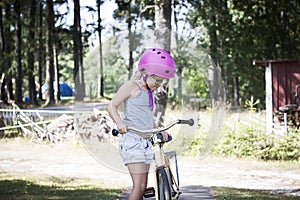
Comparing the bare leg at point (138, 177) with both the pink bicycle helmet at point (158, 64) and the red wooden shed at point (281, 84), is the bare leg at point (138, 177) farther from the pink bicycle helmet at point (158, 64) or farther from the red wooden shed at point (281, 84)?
the red wooden shed at point (281, 84)

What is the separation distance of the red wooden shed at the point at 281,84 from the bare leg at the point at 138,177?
11.6 m

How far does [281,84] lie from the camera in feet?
52.6

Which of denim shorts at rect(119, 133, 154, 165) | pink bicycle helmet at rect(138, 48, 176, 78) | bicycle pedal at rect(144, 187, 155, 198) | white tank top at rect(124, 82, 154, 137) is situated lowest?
bicycle pedal at rect(144, 187, 155, 198)

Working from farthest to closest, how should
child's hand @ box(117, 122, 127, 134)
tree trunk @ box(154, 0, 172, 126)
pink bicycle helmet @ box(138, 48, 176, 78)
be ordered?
1. tree trunk @ box(154, 0, 172, 126)
2. pink bicycle helmet @ box(138, 48, 176, 78)
3. child's hand @ box(117, 122, 127, 134)

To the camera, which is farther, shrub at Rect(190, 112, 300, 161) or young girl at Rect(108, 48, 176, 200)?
shrub at Rect(190, 112, 300, 161)

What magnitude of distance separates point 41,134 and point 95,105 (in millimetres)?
1711

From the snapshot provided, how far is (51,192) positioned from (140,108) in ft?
12.8

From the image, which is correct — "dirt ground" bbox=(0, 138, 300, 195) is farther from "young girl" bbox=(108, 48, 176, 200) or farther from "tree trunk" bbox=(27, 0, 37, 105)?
"tree trunk" bbox=(27, 0, 37, 105)

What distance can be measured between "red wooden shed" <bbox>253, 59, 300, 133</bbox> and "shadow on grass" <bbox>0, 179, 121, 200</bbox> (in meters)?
8.60

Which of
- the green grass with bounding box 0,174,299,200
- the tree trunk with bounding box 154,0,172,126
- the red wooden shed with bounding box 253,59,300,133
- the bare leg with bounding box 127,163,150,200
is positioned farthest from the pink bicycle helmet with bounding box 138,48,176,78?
the red wooden shed with bounding box 253,59,300,133

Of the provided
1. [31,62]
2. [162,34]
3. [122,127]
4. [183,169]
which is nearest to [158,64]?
[122,127]

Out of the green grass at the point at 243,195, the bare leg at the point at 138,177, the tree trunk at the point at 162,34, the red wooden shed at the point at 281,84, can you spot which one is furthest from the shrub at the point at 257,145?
the bare leg at the point at 138,177

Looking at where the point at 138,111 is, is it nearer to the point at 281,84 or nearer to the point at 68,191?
the point at 68,191

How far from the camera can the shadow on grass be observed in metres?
7.47
